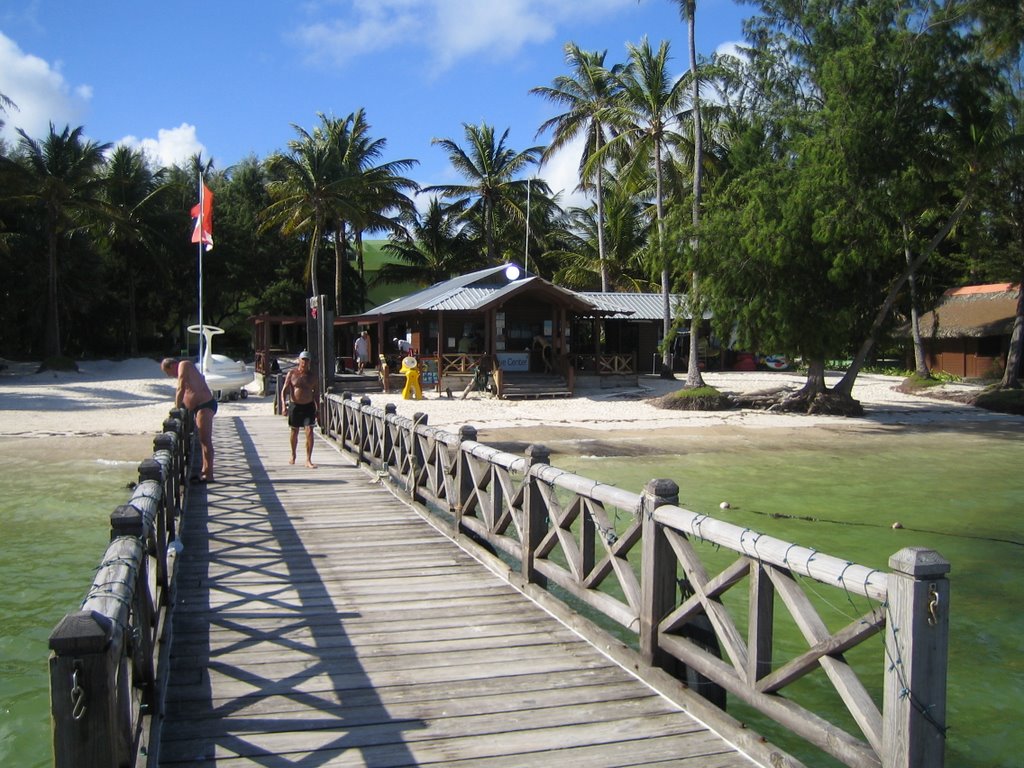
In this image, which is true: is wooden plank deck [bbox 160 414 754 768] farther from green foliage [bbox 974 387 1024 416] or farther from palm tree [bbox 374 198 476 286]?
palm tree [bbox 374 198 476 286]

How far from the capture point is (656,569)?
169 inches

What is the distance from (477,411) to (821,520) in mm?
13298

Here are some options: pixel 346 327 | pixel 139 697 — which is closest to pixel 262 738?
pixel 139 697

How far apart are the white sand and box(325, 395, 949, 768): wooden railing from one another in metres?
13.3

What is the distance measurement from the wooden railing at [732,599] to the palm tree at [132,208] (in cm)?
3605

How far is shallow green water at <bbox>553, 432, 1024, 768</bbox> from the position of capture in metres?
5.71

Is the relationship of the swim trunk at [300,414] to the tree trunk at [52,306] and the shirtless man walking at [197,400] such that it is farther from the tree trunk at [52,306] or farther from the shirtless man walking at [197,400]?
the tree trunk at [52,306]

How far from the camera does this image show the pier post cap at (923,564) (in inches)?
A: 109

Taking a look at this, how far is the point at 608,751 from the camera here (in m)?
3.59

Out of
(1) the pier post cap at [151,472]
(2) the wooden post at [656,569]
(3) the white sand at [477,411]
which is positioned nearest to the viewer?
(2) the wooden post at [656,569]

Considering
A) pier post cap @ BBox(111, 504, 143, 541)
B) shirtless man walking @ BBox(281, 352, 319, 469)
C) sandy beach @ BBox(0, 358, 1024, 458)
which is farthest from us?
sandy beach @ BBox(0, 358, 1024, 458)

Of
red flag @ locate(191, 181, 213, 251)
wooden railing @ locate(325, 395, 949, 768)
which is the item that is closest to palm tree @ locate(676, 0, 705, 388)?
red flag @ locate(191, 181, 213, 251)

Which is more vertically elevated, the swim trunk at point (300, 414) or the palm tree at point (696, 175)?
the palm tree at point (696, 175)

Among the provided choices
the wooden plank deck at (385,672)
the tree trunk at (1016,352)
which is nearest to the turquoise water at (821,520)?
the wooden plank deck at (385,672)
